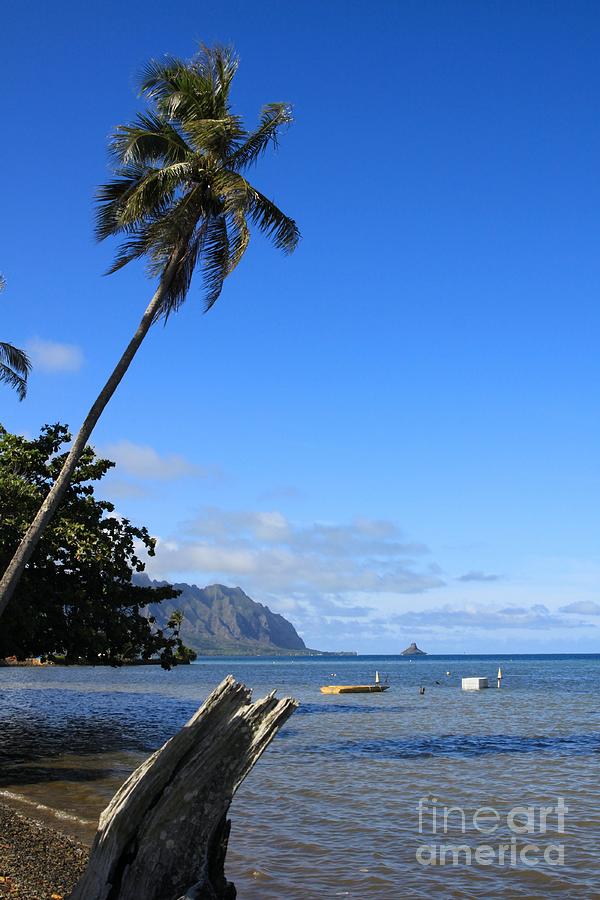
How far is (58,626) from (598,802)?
17095mm

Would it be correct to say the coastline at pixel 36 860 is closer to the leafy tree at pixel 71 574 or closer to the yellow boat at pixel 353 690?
the leafy tree at pixel 71 574

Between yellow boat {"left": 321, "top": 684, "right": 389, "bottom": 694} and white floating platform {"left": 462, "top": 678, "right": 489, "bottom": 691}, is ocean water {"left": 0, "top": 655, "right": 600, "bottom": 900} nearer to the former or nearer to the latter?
yellow boat {"left": 321, "top": 684, "right": 389, "bottom": 694}

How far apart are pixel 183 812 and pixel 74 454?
1117 cm

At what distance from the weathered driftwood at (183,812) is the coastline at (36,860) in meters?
3.23

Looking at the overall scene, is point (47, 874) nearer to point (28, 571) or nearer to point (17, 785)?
point (17, 785)

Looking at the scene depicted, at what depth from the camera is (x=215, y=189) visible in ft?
62.0

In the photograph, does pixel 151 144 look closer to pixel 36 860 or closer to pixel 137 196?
pixel 137 196

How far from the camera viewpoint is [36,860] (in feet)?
35.2

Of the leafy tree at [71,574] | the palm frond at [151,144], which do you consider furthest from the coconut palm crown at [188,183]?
the leafy tree at [71,574]

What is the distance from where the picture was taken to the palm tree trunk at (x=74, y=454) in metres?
16.1

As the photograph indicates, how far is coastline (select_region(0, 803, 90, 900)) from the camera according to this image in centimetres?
936

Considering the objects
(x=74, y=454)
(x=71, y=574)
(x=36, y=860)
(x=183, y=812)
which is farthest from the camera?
(x=71, y=574)

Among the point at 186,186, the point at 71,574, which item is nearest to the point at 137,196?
the point at 186,186

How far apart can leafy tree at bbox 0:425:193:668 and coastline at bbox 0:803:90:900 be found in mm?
10059
